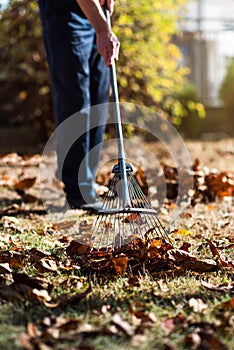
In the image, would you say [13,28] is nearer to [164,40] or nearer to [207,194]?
[164,40]

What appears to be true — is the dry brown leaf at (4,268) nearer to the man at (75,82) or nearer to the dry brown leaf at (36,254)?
the dry brown leaf at (36,254)

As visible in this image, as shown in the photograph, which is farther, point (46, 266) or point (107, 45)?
point (107, 45)

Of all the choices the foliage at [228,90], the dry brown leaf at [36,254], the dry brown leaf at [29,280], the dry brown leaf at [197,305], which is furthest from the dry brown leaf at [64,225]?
the foliage at [228,90]

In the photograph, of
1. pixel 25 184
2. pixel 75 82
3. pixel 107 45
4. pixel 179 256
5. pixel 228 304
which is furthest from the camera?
pixel 25 184

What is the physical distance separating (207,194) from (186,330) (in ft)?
7.33

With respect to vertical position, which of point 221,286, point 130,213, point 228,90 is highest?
point 228,90

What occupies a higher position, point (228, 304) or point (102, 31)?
point (102, 31)

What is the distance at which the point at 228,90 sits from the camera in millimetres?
9461

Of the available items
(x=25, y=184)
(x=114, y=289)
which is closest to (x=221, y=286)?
(x=114, y=289)

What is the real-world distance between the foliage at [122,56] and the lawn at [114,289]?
2.94 meters

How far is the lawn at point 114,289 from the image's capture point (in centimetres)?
157

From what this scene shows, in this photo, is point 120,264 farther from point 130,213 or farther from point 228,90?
point 228,90

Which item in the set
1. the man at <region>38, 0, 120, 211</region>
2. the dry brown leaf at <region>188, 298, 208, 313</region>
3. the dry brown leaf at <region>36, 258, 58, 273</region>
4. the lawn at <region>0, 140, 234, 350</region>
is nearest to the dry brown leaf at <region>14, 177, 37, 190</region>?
the man at <region>38, 0, 120, 211</region>

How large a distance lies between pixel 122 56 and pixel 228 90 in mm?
4010
